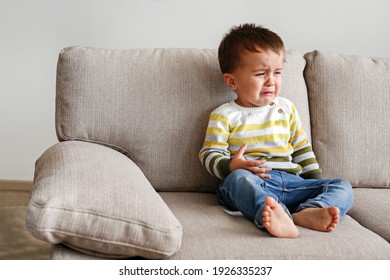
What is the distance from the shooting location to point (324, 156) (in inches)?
89.5

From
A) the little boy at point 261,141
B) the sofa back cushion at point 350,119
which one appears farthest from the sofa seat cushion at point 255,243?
the sofa back cushion at point 350,119

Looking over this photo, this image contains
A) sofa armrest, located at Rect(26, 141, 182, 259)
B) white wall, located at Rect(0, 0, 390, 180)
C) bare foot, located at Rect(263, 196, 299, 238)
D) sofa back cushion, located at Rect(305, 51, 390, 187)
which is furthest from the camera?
white wall, located at Rect(0, 0, 390, 180)

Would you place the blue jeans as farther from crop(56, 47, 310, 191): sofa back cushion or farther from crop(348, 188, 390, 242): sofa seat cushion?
crop(56, 47, 310, 191): sofa back cushion

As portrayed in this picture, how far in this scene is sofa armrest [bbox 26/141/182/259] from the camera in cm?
147

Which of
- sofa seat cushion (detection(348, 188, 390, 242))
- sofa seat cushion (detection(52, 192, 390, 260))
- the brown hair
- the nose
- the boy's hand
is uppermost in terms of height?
the brown hair

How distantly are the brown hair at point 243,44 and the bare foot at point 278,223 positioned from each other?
23.6 inches

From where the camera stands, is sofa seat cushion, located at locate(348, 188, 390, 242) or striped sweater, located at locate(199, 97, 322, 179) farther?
striped sweater, located at locate(199, 97, 322, 179)

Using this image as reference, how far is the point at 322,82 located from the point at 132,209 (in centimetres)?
109

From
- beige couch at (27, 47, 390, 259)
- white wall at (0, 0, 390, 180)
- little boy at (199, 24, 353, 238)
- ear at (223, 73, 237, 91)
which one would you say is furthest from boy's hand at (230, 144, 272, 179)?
white wall at (0, 0, 390, 180)

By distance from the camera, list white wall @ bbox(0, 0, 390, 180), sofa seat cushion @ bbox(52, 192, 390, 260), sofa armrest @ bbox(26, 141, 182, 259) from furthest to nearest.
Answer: white wall @ bbox(0, 0, 390, 180)
sofa seat cushion @ bbox(52, 192, 390, 260)
sofa armrest @ bbox(26, 141, 182, 259)

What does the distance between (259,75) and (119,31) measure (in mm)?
977

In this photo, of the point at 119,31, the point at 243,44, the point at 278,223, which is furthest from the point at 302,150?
the point at 119,31
